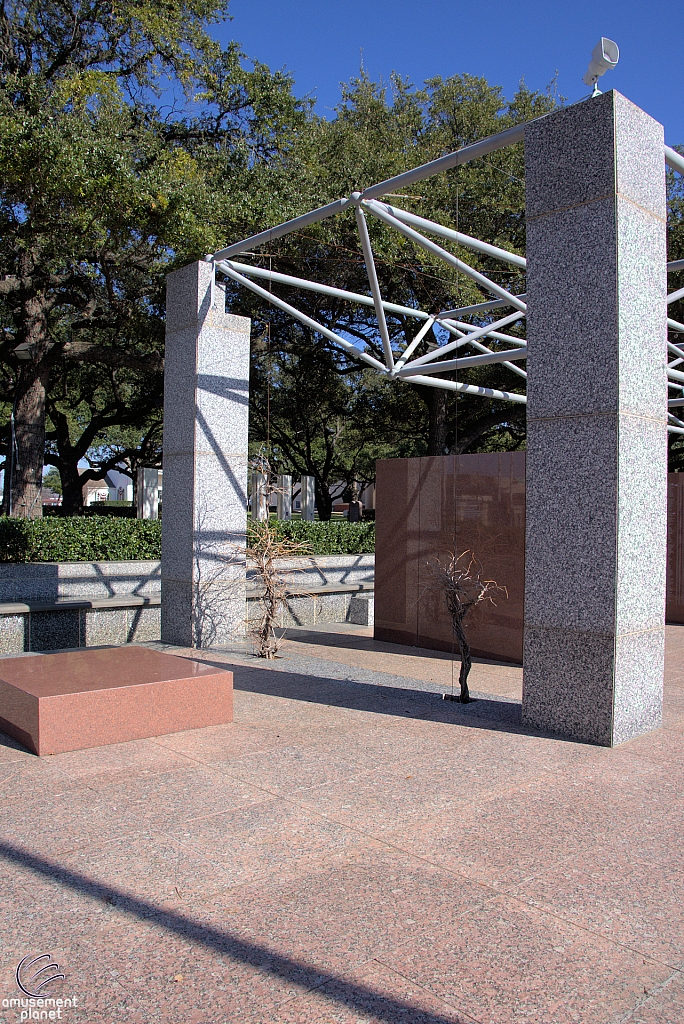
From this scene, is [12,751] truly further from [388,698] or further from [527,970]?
[527,970]

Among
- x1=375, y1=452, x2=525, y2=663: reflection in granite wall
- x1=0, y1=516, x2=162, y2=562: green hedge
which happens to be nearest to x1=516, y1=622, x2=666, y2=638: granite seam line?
x1=375, y1=452, x2=525, y2=663: reflection in granite wall

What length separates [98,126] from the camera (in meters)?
11.9

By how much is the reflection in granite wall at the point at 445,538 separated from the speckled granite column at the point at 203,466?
195 cm

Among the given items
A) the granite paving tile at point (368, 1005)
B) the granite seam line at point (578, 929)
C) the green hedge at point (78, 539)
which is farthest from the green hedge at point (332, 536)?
the granite paving tile at point (368, 1005)

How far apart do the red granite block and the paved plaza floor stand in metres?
0.14

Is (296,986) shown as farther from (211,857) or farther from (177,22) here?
(177,22)

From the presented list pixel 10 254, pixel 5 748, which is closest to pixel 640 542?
pixel 5 748

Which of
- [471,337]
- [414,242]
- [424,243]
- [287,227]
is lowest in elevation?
[471,337]

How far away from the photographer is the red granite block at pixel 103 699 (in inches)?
215

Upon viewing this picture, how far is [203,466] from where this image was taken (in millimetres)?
9820

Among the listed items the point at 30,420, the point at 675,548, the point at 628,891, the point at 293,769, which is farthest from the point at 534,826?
the point at 30,420

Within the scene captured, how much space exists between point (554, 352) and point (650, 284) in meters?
0.93

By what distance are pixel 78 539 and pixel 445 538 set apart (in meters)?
5.37

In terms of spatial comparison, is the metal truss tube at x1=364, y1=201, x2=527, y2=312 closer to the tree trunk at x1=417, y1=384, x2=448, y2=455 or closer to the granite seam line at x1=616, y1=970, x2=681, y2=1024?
the granite seam line at x1=616, y1=970, x2=681, y2=1024
